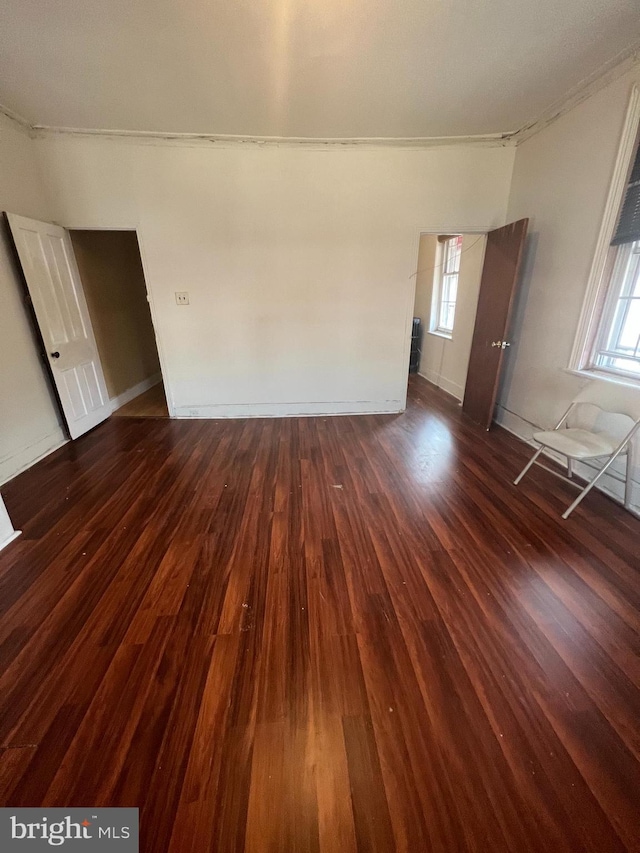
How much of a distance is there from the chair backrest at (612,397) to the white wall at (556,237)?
0.29 meters

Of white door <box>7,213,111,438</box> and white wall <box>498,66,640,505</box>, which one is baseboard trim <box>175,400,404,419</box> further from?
white wall <box>498,66,640,505</box>

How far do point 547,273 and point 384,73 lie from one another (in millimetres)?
2105

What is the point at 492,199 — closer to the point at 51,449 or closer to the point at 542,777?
the point at 542,777

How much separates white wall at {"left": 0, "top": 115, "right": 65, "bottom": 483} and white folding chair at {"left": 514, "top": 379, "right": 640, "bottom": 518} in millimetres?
4257

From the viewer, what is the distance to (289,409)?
163 inches

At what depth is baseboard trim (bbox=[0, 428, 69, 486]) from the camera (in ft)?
9.00

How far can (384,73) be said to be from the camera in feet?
7.50

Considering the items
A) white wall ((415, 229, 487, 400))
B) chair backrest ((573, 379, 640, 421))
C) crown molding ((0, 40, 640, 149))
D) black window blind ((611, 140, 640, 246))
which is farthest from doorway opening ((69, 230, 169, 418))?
black window blind ((611, 140, 640, 246))

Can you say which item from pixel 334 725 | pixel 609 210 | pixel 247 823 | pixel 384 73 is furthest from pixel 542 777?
pixel 384 73

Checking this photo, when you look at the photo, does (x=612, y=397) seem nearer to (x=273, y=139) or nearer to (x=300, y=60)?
(x=300, y=60)

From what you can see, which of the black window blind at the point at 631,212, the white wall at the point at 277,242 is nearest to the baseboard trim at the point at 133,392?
the white wall at the point at 277,242

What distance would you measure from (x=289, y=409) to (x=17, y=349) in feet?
8.73

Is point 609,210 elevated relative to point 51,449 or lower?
elevated

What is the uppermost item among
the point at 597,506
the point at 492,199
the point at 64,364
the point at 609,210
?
the point at 492,199
